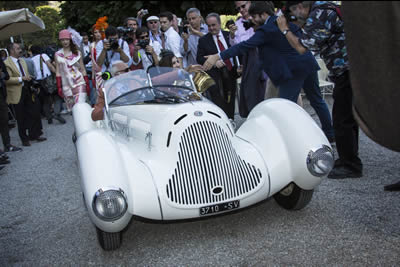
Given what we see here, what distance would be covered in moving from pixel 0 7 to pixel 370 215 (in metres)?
42.4

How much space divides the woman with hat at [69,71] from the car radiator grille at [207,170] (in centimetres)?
533

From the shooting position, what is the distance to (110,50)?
22.8 feet

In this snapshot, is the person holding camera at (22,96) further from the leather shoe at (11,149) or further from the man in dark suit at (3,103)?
the man in dark suit at (3,103)

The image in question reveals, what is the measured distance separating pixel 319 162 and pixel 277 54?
2.29 m

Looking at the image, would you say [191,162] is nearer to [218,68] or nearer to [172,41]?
[218,68]

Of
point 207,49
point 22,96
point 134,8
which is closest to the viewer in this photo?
point 207,49

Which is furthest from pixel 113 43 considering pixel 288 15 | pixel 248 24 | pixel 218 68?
pixel 288 15

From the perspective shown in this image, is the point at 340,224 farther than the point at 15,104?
No

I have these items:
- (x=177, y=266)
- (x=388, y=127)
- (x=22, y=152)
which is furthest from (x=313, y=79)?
(x=22, y=152)

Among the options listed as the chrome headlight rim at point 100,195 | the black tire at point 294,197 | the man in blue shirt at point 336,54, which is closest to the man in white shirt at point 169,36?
the man in blue shirt at point 336,54

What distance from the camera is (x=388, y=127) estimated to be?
150 cm

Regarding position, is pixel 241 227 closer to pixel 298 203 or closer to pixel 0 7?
pixel 298 203

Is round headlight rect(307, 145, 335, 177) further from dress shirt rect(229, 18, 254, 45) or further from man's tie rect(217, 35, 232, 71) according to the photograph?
dress shirt rect(229, 18, 254, 45)

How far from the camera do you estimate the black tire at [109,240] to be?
3158 mm
